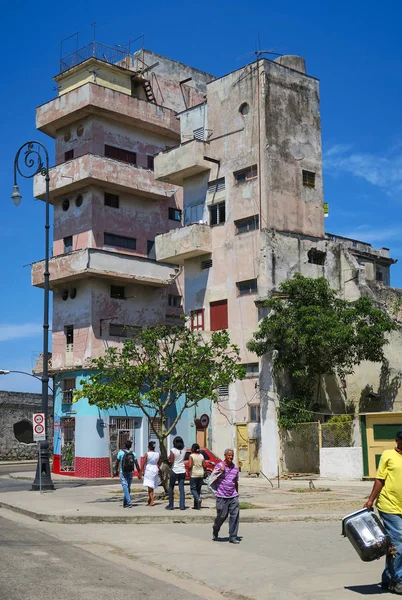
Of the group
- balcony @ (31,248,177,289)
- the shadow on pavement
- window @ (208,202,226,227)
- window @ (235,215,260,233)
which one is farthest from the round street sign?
the shadow on pavement

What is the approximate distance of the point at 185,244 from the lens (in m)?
36.7

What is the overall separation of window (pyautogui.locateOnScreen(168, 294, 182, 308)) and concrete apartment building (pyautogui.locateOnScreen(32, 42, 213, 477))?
0.06 metres

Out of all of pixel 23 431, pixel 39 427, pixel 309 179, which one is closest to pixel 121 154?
pixel 309 179

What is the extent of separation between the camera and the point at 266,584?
9422 millimetres

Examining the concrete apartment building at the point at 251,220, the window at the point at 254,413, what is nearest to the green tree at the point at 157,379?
the concrete apartment building at the point at 251,220

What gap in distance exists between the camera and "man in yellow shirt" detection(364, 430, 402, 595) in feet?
27.8

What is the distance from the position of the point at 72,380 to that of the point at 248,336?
1098cm

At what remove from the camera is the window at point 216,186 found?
120ft

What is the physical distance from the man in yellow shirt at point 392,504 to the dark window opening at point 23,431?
46875 mm

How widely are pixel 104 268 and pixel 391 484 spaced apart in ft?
104

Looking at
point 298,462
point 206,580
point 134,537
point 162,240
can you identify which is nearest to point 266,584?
point 206,580

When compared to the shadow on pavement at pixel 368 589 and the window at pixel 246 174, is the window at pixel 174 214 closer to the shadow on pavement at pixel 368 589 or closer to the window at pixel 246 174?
the window at pixel 246 174

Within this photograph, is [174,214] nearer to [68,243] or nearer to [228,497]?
[68,243]

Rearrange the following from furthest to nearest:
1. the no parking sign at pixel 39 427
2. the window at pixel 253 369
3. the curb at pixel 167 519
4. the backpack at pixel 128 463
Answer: the window at pixel 253 369 < the no parking sign at pixel 39 427 < the backpack at pixel 128 463 < the curb at pixel 167 519
